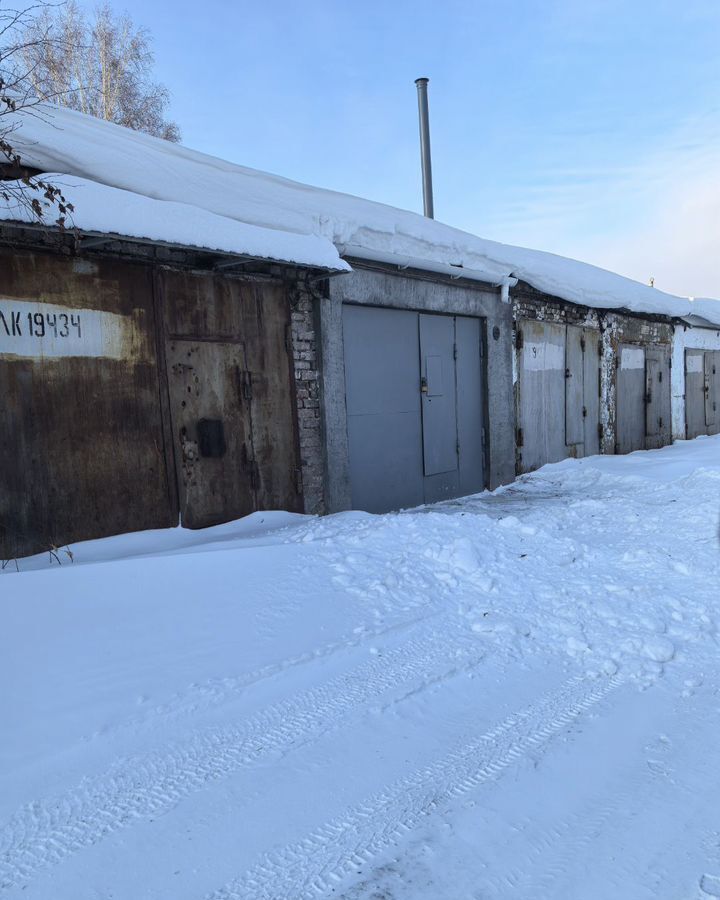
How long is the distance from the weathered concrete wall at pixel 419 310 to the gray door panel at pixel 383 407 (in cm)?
18

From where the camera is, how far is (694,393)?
14328mm

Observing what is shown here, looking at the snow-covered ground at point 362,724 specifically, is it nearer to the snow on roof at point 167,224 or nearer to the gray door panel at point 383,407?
the snow on roof at point 167,224

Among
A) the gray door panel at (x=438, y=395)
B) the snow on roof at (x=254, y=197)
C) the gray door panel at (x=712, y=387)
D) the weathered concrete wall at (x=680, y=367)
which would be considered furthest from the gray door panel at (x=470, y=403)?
the gray door panel at (x=712, y=387)

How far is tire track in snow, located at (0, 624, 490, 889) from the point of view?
1.90 meters

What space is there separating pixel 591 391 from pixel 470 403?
11.4 ft

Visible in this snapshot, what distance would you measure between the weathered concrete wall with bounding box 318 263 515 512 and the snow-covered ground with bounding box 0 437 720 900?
206cm

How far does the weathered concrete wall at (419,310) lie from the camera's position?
6.33m

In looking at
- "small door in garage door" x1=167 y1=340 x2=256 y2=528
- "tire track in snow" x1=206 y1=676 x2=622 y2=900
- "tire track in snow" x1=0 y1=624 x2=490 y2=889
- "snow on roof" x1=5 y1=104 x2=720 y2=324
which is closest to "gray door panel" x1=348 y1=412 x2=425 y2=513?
"small door in garage door" x1=167 y1=340 x2=256 y2=528

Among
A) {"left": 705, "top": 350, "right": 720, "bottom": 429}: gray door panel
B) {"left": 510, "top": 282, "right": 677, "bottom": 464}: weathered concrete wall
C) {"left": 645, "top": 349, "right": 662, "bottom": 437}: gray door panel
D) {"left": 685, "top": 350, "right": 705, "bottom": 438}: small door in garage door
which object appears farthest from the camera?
{"left": 705, "top": 350, "right": 720, "bottom": 429}: gray door panel

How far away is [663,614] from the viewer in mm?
3543

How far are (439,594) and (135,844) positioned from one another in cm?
232

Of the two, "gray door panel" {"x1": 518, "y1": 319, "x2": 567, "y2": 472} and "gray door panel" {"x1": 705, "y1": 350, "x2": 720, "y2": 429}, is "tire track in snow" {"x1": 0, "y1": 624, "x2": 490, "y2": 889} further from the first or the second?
"gray door panel" {"x1": 705, "y1": 350, "x2": 720, "y2": 429}

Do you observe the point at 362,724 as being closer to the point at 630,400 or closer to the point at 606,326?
the point at 606,326

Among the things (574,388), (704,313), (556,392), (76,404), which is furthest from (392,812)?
(704,313)
